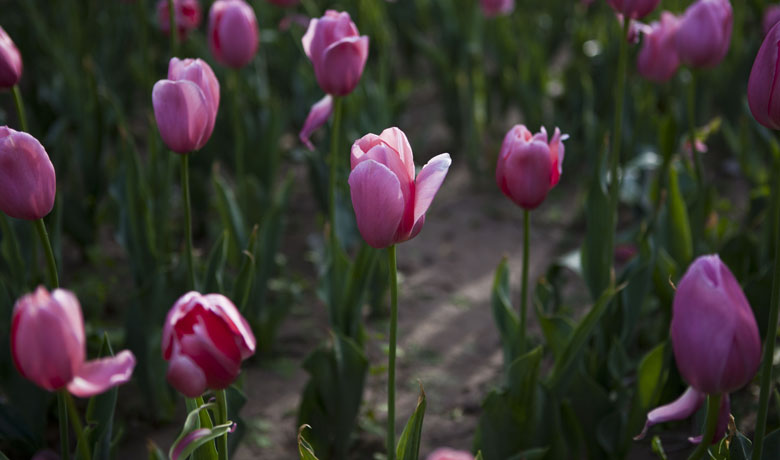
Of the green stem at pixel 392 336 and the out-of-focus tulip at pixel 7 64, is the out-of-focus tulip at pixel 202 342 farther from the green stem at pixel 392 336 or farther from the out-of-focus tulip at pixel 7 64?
the out-of-focus tulip at pixel 7 64

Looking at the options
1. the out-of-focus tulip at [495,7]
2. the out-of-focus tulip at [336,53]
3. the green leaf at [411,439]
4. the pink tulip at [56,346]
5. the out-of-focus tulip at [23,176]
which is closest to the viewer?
the pink tulip at [56,346]

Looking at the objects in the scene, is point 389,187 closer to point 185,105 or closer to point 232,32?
point 185,105

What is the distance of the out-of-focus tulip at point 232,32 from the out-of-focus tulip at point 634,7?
2.81 feet

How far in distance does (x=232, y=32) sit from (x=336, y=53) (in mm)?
567

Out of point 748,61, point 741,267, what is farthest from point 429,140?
point 741,267

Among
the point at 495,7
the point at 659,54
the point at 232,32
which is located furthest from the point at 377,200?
the point at 495,7

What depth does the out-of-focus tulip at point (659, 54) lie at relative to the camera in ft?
6.84

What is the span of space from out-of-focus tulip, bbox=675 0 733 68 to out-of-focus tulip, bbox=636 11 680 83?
33cm

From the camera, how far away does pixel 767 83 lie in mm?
967

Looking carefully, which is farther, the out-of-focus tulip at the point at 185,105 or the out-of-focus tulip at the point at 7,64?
the out-of-focus tulip at the point at 7,64

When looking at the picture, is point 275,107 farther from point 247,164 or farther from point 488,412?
point 488,412

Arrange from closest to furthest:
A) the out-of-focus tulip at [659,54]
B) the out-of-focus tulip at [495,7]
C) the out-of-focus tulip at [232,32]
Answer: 1. the out-of-focus tulip at [232,32]
2. the out-of-focus tulip at [659,54]
3. the out-of-focus tulip at [495,7]

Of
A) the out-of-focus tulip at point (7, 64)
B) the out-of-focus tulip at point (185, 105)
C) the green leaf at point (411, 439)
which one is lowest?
the green leaf at point (411, 439)

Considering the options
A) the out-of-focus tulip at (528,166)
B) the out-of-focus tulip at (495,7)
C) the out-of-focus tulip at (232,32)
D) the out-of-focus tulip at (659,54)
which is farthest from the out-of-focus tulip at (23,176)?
the out-of-focus tulip at (495,7)
